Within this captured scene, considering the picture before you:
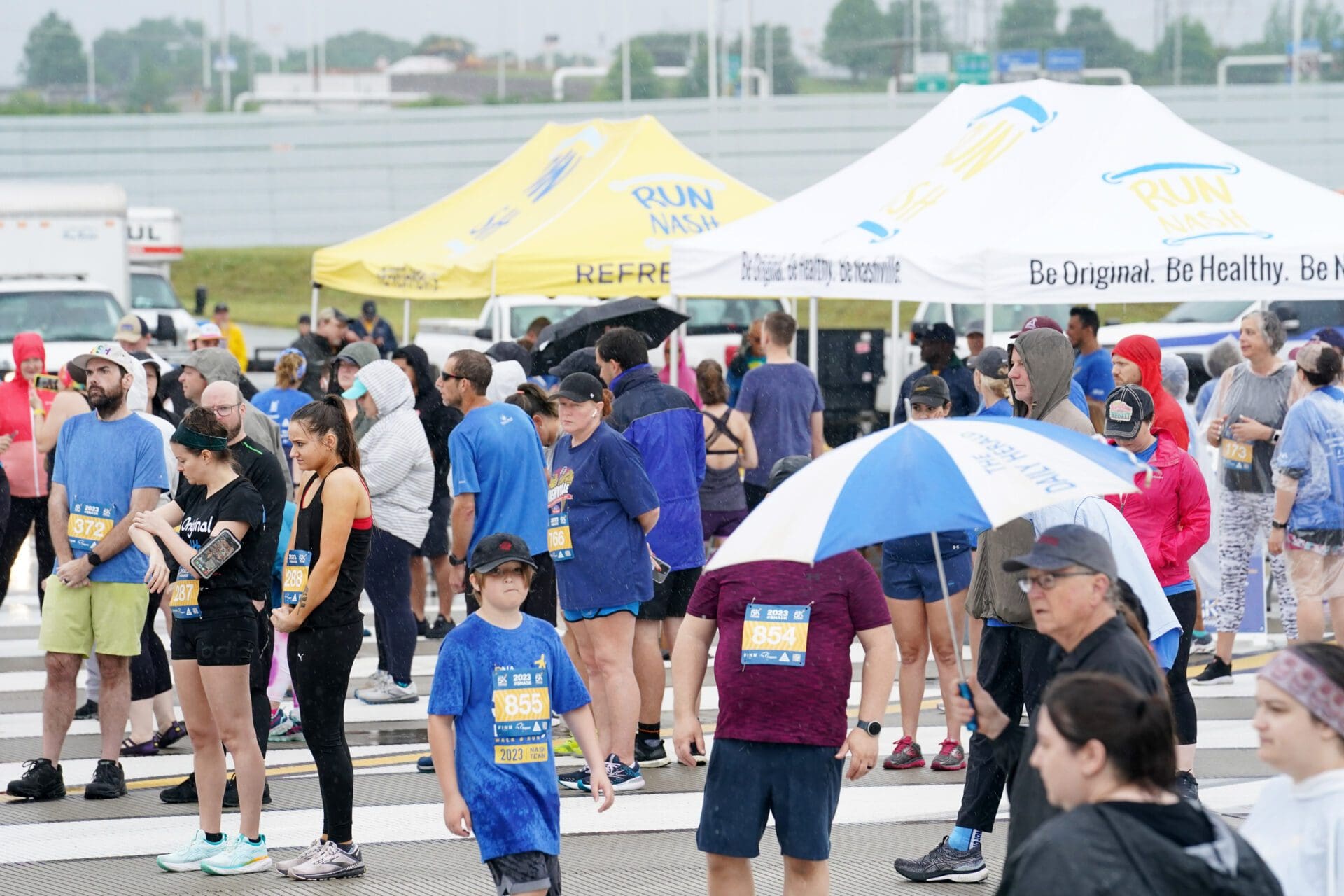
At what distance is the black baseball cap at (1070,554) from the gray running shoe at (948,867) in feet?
7.63

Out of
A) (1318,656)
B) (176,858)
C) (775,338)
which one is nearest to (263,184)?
(775,338)

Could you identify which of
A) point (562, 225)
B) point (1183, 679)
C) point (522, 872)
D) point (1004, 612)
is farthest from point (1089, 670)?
point (562, 225)

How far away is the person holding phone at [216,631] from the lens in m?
6.38

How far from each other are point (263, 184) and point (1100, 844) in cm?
5271

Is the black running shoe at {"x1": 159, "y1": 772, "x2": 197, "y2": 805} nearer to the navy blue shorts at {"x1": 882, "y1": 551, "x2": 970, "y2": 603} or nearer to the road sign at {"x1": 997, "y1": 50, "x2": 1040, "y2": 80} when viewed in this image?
the navy blue shorts at {"x1": 882, "y1": 551, "x2": 970, "y2": 603}

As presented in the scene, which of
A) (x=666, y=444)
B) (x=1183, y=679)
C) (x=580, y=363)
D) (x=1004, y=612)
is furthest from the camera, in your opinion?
(x=580, y=363)

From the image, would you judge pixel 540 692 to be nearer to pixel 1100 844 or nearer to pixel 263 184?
pixel 1100 844

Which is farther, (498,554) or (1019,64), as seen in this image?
(1019,64)

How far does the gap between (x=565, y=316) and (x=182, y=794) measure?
1352 centimetres

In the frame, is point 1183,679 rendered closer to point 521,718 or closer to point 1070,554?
point 1070,554

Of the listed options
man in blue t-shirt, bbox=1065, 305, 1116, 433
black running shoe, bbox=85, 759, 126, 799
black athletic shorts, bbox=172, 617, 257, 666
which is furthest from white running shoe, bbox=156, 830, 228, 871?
man in blue t-shirt, bbox=1065, 305, 1116, 433

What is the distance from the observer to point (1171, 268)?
32.6 ft

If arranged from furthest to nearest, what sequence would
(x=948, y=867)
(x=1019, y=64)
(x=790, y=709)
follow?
1. (x=1019, y=64)
2. (x=948, y=867)
3. (x=790, y=709)

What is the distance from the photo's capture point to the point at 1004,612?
18.9 ft
